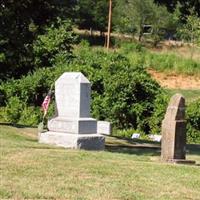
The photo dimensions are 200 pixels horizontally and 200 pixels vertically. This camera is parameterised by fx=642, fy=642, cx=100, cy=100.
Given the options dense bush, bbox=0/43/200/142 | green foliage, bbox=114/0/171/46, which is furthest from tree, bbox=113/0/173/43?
dense bush, bbox=0/43/200/142

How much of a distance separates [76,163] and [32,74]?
2021 centimetres

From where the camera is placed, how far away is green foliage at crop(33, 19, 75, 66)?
32.3m

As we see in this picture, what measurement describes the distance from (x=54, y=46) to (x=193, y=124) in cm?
979

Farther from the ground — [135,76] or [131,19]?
[131,19]

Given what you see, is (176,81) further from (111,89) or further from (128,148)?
(128,148)

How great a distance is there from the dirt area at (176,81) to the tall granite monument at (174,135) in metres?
35.1

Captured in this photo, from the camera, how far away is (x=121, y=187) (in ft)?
29.5

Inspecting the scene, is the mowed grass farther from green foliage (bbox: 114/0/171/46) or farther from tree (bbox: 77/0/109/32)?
tree (bbox: 77/0/109/32)

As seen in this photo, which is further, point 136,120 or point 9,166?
point 136,120

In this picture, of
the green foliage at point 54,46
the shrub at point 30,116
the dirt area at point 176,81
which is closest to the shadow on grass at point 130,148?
the shrub at point 30,116

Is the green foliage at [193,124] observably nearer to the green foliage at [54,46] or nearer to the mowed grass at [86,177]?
the green foliage at [54,46]

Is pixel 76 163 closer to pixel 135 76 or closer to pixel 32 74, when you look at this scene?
pixel 135 76

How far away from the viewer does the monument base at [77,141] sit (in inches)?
596

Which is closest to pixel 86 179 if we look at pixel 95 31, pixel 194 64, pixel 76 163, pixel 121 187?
pixel 121 187
